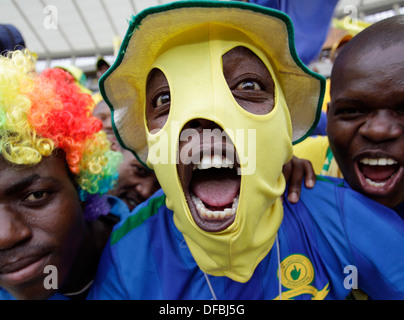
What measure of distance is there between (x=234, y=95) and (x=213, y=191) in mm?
367

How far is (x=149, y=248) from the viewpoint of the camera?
1.49 m

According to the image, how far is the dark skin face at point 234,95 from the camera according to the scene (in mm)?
1134

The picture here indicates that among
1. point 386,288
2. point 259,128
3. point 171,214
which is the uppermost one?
point 259,128

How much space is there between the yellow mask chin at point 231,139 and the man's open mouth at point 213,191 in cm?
2

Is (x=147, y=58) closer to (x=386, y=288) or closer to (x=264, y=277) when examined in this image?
(x=264, y=277)

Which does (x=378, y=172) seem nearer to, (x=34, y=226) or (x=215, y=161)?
(x=215, y=161)

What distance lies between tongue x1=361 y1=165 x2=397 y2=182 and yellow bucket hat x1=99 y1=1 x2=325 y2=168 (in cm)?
32

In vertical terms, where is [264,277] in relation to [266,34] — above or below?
below

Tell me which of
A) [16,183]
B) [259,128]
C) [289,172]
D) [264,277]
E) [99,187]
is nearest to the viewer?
[259,128]

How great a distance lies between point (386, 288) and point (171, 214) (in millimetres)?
984

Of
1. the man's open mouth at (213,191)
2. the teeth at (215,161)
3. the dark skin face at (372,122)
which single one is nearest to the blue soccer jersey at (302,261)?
the dark skin face at (372,122)

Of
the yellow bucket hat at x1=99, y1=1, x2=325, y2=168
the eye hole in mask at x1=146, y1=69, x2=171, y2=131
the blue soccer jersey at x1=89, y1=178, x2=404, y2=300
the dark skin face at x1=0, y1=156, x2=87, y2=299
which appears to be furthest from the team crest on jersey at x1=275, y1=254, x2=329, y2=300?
the dark skin face at x1=0, y1=156, x2=87, y2=299

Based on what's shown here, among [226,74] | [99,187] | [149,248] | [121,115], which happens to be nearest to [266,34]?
[226,74]

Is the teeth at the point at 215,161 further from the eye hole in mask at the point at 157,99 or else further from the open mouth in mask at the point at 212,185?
the eye hole in mask at the point at 157,99
